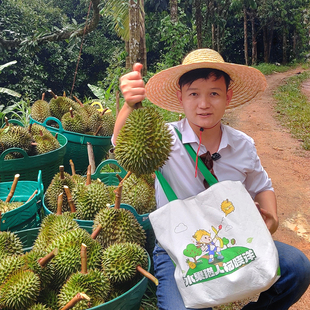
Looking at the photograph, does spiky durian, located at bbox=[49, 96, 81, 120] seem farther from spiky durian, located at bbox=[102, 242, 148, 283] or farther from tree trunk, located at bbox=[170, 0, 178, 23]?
tree trunk, located at bbox=[170, 0, 178, 23]

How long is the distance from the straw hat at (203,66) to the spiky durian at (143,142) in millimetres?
429

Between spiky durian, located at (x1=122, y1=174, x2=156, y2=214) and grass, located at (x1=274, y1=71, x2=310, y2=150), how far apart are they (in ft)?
15.4

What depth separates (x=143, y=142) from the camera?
1.45 meters

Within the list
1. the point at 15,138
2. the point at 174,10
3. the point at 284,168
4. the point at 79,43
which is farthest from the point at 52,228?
the point at 79,43

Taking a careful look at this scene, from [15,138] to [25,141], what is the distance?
0.10 metres

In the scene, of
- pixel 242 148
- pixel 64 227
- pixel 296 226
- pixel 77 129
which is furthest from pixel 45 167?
pixel 296 226

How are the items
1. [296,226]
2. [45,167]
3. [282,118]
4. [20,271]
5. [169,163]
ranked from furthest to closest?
[282,118], [296,226], [45,167], [169,163], [20,271]

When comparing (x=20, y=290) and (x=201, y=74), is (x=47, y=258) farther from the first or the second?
(x=201, y=74)

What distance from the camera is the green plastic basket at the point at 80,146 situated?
11.2 feet

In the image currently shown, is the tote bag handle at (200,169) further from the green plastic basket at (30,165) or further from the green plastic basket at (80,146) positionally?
the green plastic basket at (80,146)

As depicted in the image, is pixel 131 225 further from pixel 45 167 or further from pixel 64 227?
pixel 45 167

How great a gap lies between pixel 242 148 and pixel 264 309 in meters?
0.94

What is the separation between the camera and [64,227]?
1733 millimetres

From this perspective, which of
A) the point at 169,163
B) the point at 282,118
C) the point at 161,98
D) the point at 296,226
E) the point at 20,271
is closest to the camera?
the point at 20,271
